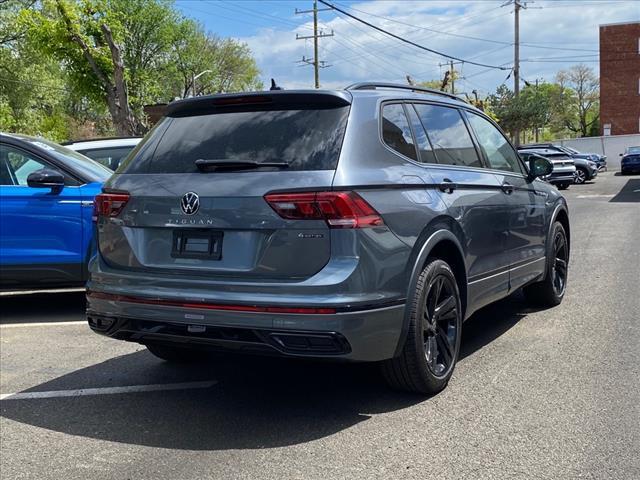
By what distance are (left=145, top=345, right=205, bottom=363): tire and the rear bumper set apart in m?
1.05

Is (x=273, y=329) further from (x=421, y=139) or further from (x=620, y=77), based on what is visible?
(x=620, y=77)

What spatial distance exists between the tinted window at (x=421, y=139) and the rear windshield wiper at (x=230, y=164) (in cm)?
112

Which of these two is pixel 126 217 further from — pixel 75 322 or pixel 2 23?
pixel 2 23

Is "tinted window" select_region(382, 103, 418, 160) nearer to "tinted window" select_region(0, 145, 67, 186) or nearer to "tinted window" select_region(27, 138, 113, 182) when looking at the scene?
"tinted window" select_region(27, 138, 113, 182)

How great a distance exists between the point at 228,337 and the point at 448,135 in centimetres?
226

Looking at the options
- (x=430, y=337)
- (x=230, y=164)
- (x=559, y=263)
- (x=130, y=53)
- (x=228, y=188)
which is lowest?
(x=430, y=337)

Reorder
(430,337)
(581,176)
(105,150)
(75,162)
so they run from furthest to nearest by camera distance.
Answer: (581,176), (105,150), (75,162), (430,337)

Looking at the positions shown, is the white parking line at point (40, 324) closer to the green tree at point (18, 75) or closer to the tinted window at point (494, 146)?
the tinted window at point (494, 146)

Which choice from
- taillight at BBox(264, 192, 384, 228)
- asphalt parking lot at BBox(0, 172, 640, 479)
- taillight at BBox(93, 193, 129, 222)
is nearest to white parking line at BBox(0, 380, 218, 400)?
asphalt parking lot at BBox(0, 172, 640, 479)

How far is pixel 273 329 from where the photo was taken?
348 centimetres

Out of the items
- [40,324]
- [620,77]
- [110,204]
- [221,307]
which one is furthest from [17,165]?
[620,77]

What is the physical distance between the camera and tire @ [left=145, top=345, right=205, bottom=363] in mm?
4973

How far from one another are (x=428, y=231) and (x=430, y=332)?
2.06 feet

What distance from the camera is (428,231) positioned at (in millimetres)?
4027
